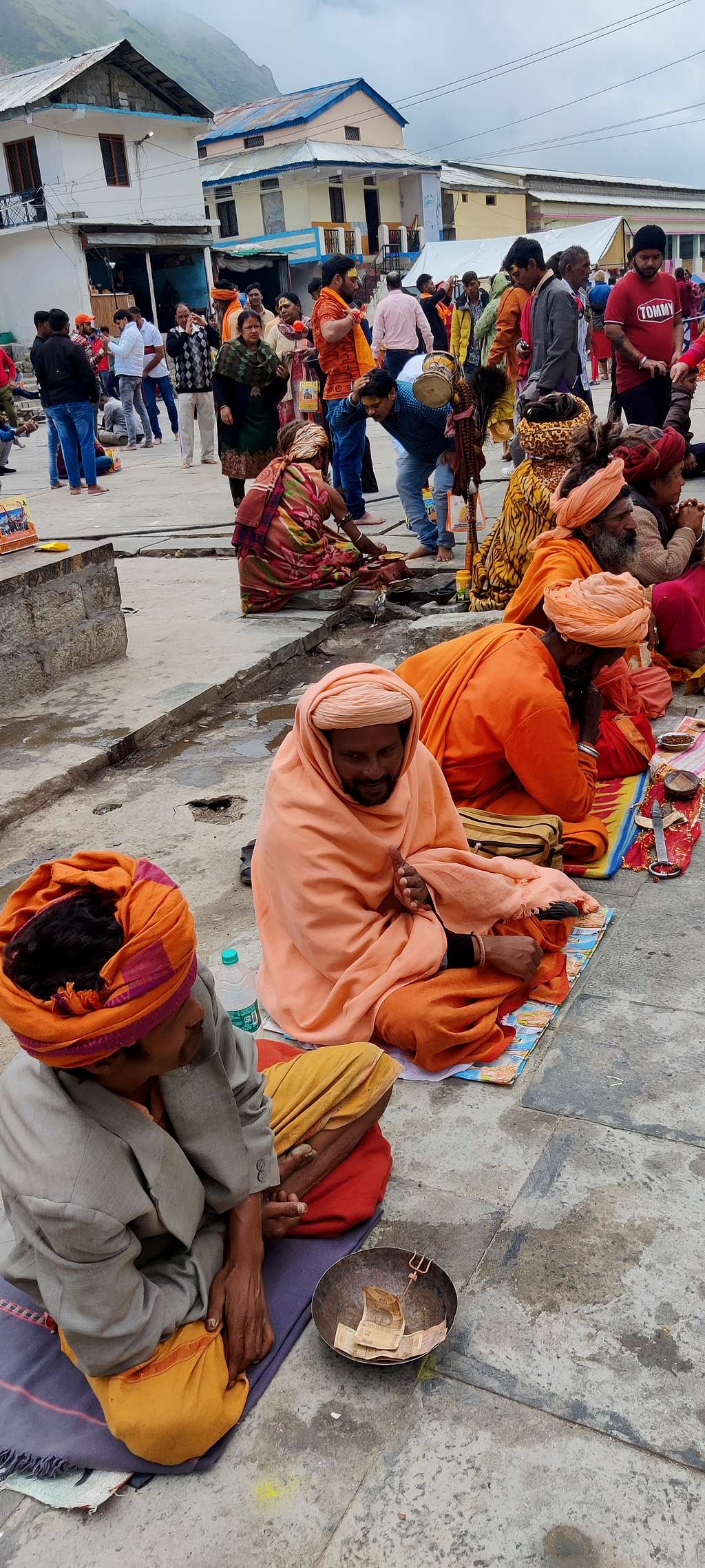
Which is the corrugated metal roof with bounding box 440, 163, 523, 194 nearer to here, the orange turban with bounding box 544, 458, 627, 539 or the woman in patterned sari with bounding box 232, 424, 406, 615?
the woman in patterned sari with bounding box 232, 424, 406, 615

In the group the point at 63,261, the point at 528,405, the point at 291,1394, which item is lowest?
the point at 291,1394

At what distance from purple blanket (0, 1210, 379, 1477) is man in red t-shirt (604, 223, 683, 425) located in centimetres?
635

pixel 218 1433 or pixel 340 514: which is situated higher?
pixel 340 514

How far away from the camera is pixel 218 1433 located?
1.75m

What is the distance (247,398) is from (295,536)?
208 cm

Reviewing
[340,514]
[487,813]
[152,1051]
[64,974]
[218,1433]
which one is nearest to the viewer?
[64,974]

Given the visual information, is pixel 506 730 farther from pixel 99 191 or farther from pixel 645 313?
pixel 99 191

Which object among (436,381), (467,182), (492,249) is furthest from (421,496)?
(467,182)

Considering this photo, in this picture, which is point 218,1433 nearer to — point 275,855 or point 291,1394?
point 291,1394

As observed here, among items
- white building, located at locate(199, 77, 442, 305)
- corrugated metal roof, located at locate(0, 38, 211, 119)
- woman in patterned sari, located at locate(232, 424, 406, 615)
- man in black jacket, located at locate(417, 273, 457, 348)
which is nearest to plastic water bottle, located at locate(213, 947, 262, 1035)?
woman in patterned sari, located at locate(232, 424, 406, 615)

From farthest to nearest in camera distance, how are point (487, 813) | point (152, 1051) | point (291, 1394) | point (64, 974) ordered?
point (487, 813), point (291, 1394), point (152, 1051), point (64, 974)

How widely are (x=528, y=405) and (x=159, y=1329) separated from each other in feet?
15.9

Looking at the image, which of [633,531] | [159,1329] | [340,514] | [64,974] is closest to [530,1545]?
[159,1329]

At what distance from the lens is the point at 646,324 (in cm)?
712
